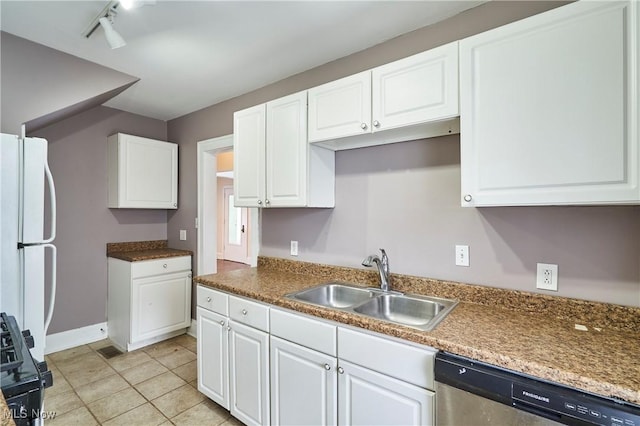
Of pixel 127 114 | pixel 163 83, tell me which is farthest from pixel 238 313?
pixel 127 114

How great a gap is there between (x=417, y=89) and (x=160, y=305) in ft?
10.3

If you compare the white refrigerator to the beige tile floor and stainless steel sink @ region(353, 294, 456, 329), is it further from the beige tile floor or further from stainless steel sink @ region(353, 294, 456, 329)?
stainless steel sink @ region(353, 294, 456, 329)

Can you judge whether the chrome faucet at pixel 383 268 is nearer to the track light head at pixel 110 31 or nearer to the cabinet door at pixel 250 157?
the cabinet door at pixel 250 157

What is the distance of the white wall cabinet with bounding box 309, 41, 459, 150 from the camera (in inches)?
59.0

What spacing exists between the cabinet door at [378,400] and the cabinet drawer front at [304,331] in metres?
0.12

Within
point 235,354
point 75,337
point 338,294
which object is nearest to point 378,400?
point 338,294

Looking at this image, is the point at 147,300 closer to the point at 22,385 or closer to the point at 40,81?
the point at 40,81

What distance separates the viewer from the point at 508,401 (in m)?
1.01

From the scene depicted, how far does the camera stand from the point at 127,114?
351cm

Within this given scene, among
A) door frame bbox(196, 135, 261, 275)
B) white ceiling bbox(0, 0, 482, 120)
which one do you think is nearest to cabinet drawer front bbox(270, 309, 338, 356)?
white ceiling bbox(0, 0, 482, 120)

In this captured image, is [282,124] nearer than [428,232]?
No

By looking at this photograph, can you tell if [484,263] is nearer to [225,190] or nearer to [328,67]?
[328,67]

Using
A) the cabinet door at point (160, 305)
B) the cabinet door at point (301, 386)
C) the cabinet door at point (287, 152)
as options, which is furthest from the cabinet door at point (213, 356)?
the cabinet door at point (160, 305)

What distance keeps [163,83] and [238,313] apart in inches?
84.4
